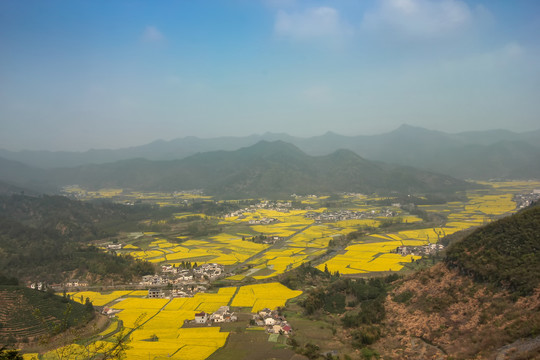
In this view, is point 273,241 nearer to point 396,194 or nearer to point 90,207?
point 90,207

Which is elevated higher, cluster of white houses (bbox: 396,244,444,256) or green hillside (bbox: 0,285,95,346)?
green hillside (bbox: 0,285,95,346)

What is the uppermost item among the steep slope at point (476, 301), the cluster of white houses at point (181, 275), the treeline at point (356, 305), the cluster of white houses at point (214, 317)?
the steep slope at point (476, 301)

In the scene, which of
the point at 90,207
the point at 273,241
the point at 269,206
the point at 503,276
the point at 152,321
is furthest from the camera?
the point at 269,206

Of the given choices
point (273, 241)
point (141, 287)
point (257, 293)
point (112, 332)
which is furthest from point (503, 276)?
point (273, 241)

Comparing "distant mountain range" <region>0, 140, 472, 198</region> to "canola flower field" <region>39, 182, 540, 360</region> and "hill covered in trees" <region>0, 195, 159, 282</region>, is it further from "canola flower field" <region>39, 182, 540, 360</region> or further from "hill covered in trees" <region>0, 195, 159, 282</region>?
"hill covered in trees" <region>0, 195, 159, 282</region>

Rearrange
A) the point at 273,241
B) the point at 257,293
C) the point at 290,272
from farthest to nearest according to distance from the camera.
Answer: the point at 273,241, the point at 290,272, the point at 257,293

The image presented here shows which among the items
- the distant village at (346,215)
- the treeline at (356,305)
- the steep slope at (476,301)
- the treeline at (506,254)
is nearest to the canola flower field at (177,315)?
the treeline at (356,305)

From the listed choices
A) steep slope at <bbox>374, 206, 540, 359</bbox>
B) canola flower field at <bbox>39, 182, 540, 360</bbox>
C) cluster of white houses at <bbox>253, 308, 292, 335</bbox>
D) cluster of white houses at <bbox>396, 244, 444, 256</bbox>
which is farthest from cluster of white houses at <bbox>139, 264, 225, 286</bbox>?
cluster of white houses at <bbox>396, 244, 444, 256</bbox>

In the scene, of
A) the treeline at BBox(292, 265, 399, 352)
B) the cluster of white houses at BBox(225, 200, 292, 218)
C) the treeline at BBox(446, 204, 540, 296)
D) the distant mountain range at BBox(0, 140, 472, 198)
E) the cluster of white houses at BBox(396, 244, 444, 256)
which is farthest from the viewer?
the distant mountain range at BBox(0, 140, 472, 198)

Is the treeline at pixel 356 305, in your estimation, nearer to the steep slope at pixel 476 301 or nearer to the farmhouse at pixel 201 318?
the steep slope at pixel 476 301
